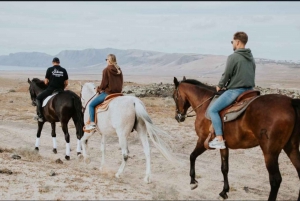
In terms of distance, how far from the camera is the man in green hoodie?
7266 millimetres

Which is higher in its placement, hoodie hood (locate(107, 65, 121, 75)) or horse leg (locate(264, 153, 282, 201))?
hoodie hood (locate(107, 65, 121, 75))

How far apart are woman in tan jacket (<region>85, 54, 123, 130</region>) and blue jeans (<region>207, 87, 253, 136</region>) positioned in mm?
2756

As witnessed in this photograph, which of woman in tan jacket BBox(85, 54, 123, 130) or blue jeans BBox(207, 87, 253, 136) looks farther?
woman in tan jacket BBox(85, 54, 123, 130)

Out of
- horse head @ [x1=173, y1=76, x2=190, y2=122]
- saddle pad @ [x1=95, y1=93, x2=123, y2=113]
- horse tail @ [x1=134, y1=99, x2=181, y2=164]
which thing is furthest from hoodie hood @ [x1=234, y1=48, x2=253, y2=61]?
saddle pad @ [x1=95, y1=93, x2=123, y2=113]

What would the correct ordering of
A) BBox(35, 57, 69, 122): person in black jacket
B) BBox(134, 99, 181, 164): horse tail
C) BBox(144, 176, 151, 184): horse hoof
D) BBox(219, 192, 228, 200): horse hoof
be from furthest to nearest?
BBox(35, 57, 69, 122): person in black jacket
BBox(134, 99, 181, 164): horse tail
BBox(144, 176, 151, 184): horse hoof
BBox(219, 192, 228, 200): horse hoof

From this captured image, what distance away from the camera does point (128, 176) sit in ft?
30.4

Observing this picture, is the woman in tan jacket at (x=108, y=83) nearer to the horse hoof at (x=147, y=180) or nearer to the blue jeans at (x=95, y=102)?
the blue jeans at (x=95, y=102)

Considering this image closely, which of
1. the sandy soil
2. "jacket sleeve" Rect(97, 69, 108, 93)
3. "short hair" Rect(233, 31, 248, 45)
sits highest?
"short hair" Rect(233, 31, 248, 45)

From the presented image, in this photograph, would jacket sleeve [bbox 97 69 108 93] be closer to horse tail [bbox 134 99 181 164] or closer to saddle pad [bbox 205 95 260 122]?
horse tail [bbox 134 99 181 164]

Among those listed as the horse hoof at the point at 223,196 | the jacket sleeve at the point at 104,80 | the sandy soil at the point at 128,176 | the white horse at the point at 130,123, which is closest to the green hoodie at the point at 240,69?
the horse hoof at the point at 223,196

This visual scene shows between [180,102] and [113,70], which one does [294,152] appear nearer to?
[180,102]

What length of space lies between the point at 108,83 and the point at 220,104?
9.99ft

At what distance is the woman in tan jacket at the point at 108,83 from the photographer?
9203 millimetres

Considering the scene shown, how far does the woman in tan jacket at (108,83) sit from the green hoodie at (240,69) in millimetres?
2917
